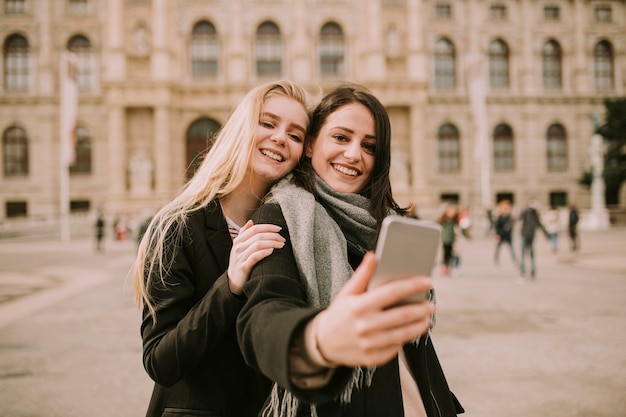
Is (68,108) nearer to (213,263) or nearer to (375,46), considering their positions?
(375,46)

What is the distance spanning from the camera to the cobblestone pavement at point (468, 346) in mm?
3738

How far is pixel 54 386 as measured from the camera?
4.12 meters

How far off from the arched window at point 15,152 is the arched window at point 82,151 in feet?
11.8

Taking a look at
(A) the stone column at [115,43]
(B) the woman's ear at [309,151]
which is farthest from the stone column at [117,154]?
(B) the woman's ear at [309,151]

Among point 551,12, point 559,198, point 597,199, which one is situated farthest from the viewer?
point 551,12

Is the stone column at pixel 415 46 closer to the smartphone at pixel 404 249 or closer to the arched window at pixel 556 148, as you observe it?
the arched window at pixel 556 148

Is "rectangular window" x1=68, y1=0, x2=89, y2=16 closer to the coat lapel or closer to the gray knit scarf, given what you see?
the coat lapel

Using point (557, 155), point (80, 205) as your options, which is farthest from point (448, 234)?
point (557, 155)

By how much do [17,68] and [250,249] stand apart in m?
38.9

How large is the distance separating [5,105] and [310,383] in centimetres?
3860

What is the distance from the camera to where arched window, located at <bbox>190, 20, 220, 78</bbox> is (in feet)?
103

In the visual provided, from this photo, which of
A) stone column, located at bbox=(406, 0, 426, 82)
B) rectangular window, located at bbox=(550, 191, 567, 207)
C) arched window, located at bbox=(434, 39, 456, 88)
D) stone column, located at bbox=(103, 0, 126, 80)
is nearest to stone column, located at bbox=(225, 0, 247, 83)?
stone column, located at bbox=(103, 0, 126, 80)

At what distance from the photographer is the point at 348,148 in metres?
1.63

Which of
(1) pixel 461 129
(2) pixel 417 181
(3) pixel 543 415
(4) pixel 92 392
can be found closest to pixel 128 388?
(4) pixel 92 392
